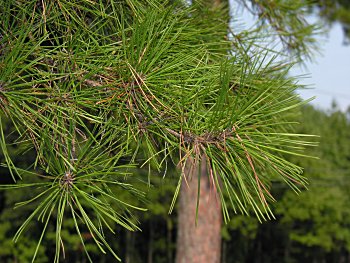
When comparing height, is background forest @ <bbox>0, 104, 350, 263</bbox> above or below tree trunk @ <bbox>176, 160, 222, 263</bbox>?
above

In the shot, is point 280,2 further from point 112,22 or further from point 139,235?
point 139,235

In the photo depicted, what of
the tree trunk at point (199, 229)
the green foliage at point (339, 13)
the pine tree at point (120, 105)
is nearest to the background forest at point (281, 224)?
the green foliage at point (339, 13)

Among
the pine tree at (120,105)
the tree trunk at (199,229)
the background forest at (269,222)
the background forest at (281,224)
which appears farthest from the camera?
the background forest at (281,224)

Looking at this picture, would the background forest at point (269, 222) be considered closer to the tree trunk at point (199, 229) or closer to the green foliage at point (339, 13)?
the green foliage at point (339, 13)

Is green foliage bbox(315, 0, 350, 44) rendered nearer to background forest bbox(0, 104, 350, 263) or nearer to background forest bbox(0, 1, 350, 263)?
background forest bbox(0, 1, 350, 263)

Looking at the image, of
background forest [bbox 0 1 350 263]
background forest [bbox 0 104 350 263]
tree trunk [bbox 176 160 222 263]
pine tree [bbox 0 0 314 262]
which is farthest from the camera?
background forest [bbox 0 104 350 263]

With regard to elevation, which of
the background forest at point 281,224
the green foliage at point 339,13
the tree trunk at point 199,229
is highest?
the green foliage at point 339,13

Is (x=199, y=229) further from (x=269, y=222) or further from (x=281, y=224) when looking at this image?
(x=281, y=224)

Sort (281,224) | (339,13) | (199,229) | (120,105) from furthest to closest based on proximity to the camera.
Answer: (281,224)
(339,13)
(199,229)
(120,105)

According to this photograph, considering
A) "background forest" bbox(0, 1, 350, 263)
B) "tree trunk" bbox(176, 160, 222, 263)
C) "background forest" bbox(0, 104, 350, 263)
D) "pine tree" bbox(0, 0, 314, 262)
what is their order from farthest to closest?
1. "background forest" bbox(0, 104, 350, 263)
2. "background forest" bbox(0, 1, 350, 263)
3. "tree trunk" bbox(176, 160, 222, 263)
4. "pine tree" bbox(0, 0, 314, 262)

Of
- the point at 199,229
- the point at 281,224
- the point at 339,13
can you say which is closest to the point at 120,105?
the point at 199,229

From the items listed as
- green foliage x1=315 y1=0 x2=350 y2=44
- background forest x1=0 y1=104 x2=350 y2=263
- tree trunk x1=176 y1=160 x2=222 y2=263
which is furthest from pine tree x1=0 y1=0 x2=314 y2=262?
green foliage x1=315 y1=0 x2=350 y2=44
